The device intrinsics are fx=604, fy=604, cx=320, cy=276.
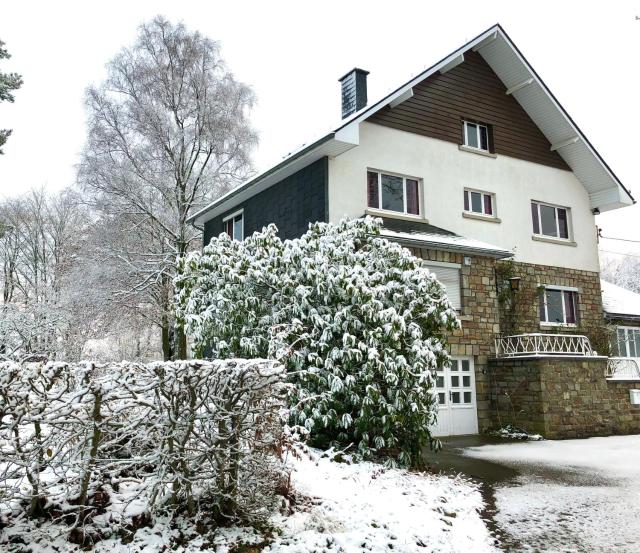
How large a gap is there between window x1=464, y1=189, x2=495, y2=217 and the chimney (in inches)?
147

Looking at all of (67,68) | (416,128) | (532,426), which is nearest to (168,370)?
(532,426)

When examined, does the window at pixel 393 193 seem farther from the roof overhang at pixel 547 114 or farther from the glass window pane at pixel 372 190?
the roof overhang at pixel 547 114

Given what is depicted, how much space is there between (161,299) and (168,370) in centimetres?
1674

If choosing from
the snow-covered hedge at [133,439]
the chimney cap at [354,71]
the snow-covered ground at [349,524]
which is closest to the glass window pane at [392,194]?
the chimney cap at [354,71]

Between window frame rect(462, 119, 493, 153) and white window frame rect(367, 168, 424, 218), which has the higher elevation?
window frame rect(462, 119, 493, 153)

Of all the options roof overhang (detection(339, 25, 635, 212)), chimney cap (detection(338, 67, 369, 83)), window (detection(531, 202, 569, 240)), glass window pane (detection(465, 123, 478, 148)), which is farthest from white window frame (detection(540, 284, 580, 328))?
chimney cap (detection(338, 67, 369, 83))

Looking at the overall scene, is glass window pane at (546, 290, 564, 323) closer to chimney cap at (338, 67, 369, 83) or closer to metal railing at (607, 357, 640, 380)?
metal railing at (607, 357, 640, 380)

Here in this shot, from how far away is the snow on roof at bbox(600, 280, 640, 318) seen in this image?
711 inches

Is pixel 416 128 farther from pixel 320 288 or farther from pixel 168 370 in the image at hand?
pixel 168 370

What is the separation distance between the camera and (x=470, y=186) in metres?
15.9

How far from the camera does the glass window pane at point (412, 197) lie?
14797 millimetres

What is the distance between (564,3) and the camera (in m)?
7.89

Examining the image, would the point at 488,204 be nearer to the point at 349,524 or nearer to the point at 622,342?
the point at 622,342

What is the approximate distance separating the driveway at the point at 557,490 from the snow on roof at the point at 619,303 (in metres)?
6.41
